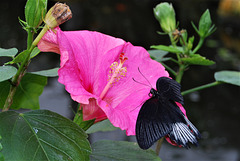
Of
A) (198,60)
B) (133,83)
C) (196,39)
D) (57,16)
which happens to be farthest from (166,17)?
(196,39)

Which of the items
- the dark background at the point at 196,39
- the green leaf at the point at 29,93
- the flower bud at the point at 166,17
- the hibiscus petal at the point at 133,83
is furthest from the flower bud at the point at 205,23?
the dark background at the point at 196,39

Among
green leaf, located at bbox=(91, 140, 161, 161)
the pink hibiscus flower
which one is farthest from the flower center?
green leaf, located at bbox=(91, 140, 161, 161)

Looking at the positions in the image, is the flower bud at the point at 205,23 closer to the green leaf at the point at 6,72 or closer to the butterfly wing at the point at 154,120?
the butterfly wing at the point at 154,120

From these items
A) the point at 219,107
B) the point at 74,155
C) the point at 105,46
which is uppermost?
the point at 105,46

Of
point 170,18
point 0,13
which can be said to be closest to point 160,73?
point 170,18

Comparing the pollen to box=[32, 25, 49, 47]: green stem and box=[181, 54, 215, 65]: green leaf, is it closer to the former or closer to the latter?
box=[32, 25, 49, 47]: green stem

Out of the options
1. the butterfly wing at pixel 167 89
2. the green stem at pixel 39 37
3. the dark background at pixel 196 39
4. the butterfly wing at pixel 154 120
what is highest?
the green stem at pixel 39 37

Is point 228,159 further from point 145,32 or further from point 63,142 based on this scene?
point 145,32
